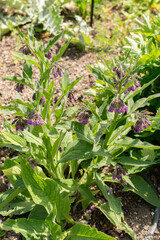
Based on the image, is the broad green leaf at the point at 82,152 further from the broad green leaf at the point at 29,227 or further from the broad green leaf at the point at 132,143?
the broad green leaf at the point at 29,227

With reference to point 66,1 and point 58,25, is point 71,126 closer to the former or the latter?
point 58,25

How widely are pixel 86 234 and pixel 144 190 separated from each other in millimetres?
914

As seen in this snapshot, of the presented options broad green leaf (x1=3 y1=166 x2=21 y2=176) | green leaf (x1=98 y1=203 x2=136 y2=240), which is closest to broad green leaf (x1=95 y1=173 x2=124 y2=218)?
green leaf (x1=98 y1=203 x2=136 y2=240)

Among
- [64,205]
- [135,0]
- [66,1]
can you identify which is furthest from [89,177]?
[135,0]

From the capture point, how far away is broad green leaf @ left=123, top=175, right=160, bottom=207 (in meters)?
2.74

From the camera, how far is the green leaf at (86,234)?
198 centimetres

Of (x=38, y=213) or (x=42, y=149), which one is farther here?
(x=38, y=213)

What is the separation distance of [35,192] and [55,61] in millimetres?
892

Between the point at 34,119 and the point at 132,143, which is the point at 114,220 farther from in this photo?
the point at 34,119

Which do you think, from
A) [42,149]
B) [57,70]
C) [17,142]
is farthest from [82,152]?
[57,70]

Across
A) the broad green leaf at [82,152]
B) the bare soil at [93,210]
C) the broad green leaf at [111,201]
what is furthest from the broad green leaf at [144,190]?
the broad green leaf at [82,152]

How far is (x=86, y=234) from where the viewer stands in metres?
2.06

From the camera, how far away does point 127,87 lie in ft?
6.33

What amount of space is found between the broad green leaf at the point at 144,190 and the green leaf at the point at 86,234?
2.49 ft
